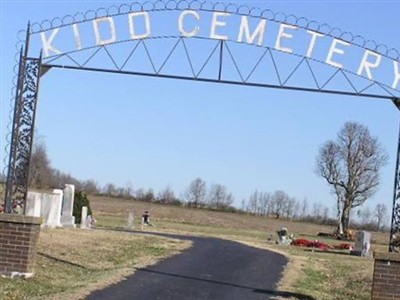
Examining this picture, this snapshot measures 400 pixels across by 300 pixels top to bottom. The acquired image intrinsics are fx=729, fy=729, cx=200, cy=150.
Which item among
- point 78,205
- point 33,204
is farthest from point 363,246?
point 33,204

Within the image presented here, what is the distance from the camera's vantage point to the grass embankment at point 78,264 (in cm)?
1231

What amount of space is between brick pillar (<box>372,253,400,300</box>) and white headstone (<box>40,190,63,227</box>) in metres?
19.5

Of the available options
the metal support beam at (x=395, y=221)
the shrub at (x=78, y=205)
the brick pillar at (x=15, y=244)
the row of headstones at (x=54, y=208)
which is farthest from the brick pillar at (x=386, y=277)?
the shrub at (x=78, y=205)

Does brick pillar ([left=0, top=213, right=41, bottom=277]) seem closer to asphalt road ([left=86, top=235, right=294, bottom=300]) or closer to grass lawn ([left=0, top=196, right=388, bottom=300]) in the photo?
grass lawn ([left=0, top=196, right=388, bottom=300])

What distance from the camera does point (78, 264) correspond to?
17.9m

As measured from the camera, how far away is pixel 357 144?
79.6 meters

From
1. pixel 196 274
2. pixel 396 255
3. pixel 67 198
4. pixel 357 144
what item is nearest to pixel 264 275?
pixel 196 274

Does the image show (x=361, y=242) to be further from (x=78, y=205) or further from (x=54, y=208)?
(x=54, y=208)

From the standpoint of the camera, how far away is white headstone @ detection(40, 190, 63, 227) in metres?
30.8

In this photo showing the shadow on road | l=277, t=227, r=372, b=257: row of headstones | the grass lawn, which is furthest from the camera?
l=277, t=227, r=372, b=257: row of headstones

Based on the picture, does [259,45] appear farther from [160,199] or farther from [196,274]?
[160,199]

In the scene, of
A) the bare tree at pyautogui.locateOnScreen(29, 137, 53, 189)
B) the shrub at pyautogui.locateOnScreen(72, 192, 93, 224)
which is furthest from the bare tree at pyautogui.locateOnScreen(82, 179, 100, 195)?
the shrub at pyautogui.locateOnScreen(72, 192, 93, 224)

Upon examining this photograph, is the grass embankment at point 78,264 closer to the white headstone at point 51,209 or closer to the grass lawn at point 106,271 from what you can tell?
the grass lawn at point 106,271

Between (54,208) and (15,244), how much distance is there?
18.3m
